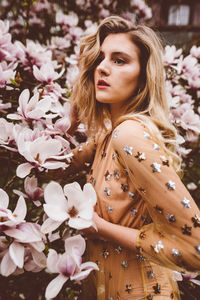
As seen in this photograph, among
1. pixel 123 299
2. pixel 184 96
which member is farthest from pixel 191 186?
pixel 123 299

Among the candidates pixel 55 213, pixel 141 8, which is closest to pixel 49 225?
pixel 55 213

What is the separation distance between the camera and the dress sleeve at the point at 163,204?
85 cm

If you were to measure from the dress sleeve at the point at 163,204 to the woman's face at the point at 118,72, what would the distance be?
0.82ft

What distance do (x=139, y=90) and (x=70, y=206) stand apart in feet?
1.88

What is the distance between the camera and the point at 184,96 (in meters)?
1.94

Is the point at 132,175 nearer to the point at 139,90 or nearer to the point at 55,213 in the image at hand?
the point at 55,213

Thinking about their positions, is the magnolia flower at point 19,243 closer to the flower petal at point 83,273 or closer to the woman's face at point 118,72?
the flower petal at point 83,273

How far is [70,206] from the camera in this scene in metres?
0.81

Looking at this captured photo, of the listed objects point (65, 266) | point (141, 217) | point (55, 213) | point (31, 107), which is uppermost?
point (31, 107)

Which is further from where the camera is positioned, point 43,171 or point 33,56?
point 33,56

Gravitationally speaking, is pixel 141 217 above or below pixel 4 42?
below

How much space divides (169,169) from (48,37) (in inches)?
93.9

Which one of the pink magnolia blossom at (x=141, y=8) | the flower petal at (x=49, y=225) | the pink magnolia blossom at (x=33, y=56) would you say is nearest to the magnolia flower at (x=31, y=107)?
the flower petal at (x=49, y=225)

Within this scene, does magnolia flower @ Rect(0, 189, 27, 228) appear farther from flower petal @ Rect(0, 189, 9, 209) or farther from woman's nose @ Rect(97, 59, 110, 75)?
woman's nose @ Rect(97, 59, 110, 75)
